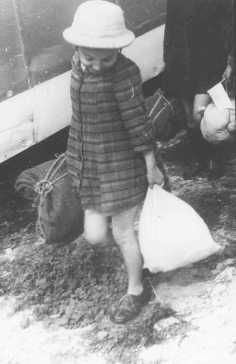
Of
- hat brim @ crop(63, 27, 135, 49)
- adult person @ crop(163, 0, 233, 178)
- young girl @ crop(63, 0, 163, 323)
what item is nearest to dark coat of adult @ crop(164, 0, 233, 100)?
adult person @ crop(163, 0, 233, 178)

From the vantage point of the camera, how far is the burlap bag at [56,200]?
10.4ft

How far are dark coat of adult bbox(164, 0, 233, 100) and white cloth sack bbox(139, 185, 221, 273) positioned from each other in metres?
1.26

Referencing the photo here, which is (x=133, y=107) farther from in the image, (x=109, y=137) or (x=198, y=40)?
(x=198, y=40)

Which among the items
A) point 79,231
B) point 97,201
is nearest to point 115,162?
point 97,201

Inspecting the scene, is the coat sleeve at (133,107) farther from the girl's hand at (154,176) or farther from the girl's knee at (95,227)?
the girl's knee at (95,227)

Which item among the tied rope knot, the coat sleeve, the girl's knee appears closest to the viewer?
the coat sleeve

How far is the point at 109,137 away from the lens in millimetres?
2791

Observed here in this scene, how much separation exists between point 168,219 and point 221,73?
4.64 feet

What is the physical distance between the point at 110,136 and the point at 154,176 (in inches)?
12.6

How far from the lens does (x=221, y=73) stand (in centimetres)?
388

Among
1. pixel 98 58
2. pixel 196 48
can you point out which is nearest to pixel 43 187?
pixel 98 58

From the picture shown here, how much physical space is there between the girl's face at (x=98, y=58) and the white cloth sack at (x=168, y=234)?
699mm

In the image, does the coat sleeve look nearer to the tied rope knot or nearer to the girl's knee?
the girl's knee

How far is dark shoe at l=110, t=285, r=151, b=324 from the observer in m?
3.06
